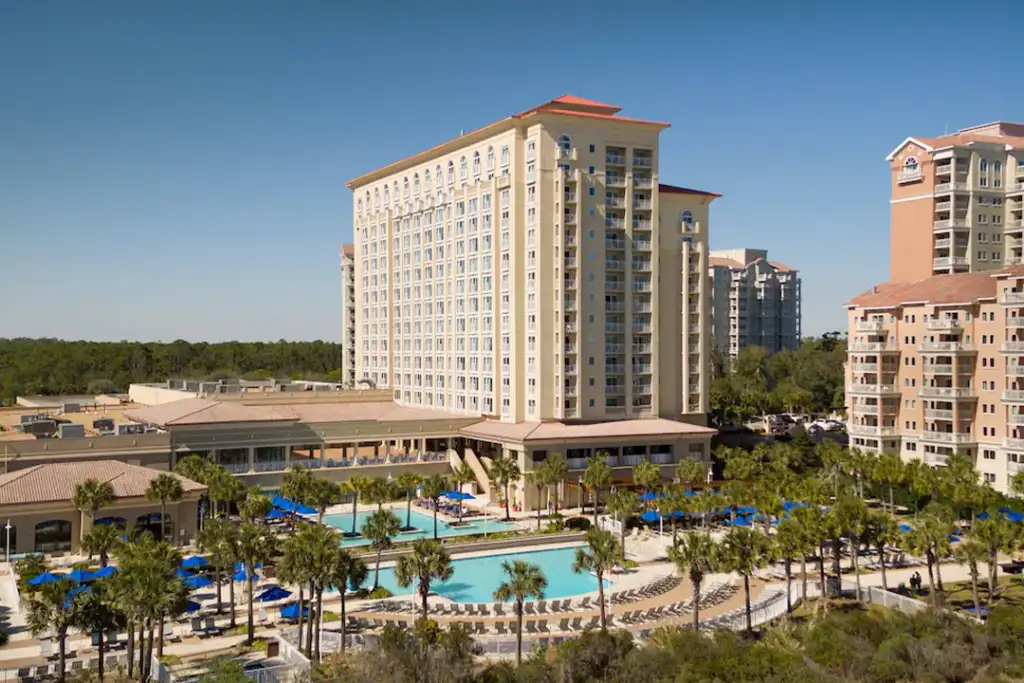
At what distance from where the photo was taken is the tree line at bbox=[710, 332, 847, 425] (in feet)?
384

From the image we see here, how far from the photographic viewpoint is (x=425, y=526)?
62469 mm

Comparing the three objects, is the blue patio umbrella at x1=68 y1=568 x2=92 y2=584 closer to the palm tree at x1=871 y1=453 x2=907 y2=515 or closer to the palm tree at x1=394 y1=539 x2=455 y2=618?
the palm tree at x1=394 y1=539 x2=455 y2=618

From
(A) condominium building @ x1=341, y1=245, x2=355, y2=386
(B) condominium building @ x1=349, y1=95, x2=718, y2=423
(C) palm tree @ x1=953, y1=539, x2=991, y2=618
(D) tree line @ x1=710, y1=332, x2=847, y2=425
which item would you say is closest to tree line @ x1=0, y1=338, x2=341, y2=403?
(A) condominium building @ x1=341, y1=245, x2=355, y2=386

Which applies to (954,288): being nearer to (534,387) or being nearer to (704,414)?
(704,414)

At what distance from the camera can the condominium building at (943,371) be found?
218 feet

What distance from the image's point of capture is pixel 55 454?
61.6 meters

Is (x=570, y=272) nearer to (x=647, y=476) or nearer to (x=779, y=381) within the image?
(x=647, y=476)

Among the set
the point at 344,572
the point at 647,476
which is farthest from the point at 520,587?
the point at 647,476

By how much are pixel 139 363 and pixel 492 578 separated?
113 m

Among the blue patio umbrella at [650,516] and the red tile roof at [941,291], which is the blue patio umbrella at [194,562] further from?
the red tile roof at [941,291]

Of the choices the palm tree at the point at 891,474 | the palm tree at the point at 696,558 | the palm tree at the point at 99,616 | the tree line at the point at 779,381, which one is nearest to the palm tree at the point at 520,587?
the palm tree at the point at 696,558

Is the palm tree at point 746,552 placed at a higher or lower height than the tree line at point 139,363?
lower

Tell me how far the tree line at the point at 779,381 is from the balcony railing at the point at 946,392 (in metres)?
36.9

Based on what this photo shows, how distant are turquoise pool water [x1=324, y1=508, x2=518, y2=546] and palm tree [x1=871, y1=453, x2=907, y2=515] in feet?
80.7
